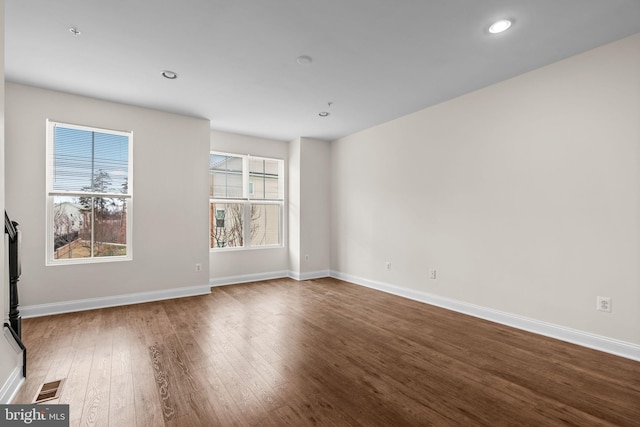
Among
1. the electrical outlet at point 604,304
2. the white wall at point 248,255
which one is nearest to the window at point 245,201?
the white wall at point 248,255

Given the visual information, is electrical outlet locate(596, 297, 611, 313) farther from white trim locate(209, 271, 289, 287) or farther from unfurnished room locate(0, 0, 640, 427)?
white trim locate(209, 271, 289, 287)

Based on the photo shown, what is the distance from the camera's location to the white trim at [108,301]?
3541 millimetres

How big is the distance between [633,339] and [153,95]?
18.3 ft

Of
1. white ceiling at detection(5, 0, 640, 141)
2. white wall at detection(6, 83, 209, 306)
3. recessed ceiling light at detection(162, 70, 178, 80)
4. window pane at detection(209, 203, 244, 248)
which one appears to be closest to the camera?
white ceiling at detection(5, 0, 640, 141)

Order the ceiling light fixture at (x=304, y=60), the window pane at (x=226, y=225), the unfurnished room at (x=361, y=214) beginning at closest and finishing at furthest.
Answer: the unfurnished room at (x=361, y=214) → the ceiling light fixture at (x=304, y=60) → the window pane at (x=226, y=225)

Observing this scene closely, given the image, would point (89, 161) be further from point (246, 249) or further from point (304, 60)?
point (304, 60)

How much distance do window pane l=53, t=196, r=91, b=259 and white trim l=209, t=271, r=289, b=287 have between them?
1887mm

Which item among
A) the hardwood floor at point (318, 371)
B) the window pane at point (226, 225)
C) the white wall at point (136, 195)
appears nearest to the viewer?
the hardwood floor at point (318, 371)

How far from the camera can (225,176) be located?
5.38 metres

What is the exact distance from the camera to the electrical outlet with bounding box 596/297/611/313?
2654 mm

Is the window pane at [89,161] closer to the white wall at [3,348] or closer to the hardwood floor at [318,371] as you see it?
the hardwood floor at [318,371]

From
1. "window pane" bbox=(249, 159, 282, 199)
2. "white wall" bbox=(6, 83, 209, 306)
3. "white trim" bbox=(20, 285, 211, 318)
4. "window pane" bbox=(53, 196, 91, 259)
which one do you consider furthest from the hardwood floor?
"window pane" bbox=(249, 159, 282, 199)

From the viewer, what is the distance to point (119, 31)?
8.00ft

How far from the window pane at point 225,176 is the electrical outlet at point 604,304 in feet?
16.6
